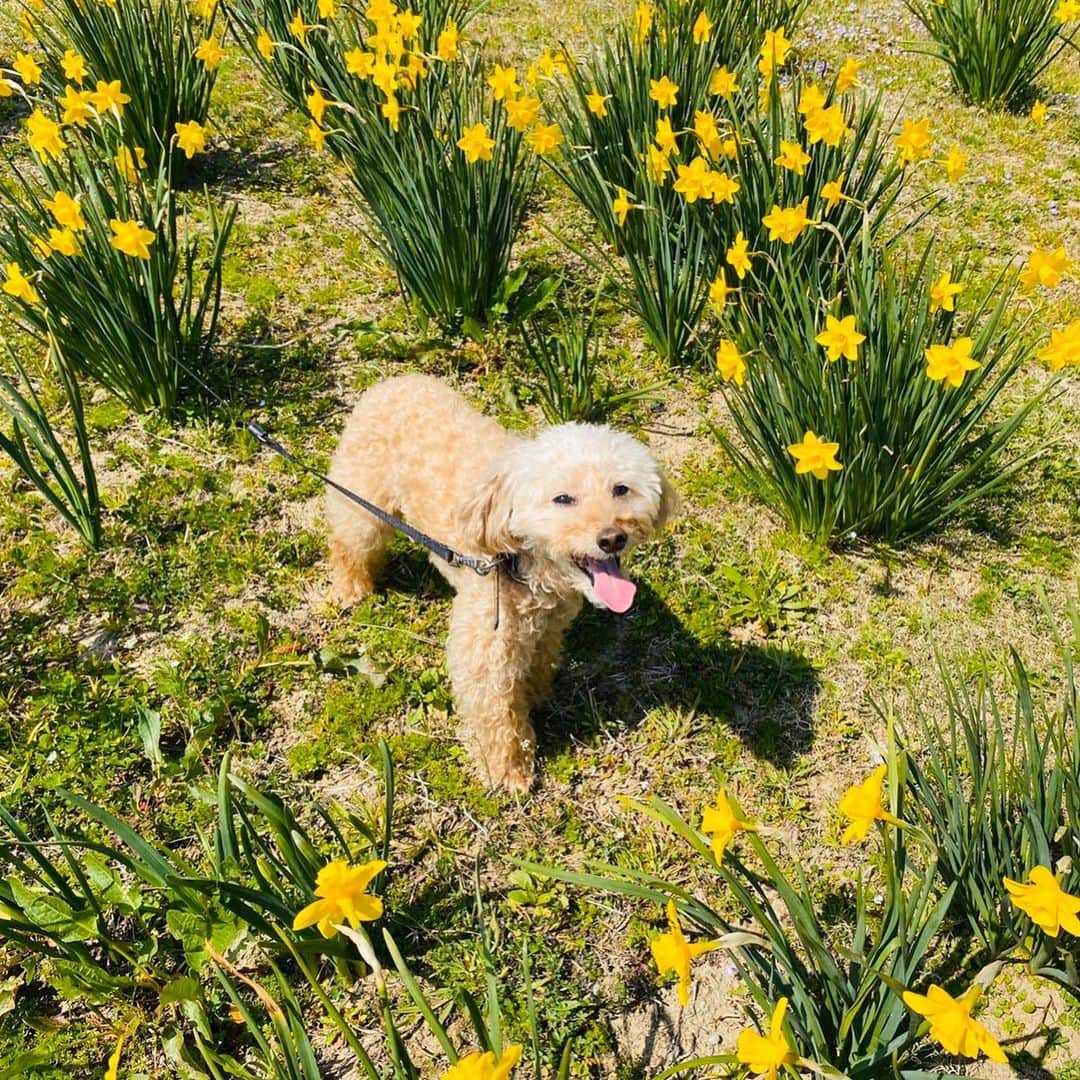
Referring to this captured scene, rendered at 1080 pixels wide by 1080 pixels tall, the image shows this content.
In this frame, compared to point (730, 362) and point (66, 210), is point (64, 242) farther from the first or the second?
point (730, 362)

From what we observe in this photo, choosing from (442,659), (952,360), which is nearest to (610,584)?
(442,659)

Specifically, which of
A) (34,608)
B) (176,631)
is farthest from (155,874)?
(34,608)

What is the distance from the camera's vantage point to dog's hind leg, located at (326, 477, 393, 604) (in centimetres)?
337

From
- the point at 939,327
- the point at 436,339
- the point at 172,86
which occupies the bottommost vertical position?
the point at 436,339

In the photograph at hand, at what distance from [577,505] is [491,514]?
0.30 m

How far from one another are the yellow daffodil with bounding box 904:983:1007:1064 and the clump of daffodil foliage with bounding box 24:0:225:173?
16.6 feet

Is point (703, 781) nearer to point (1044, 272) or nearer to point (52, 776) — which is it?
point (1044, 272)

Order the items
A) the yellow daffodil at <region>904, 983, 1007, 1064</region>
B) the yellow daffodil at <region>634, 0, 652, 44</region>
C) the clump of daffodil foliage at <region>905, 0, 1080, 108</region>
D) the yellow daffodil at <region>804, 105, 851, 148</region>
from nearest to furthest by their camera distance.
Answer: the yellow daffodil at <region>904, 983, 1007, 1064</region>, the yellow daffodil at <region>804, 105, 851, 148</region>, the yellow daffodil at <region>634, 0, 652, 44</region>, the clump of daffodil foliage at <region>905, 0, 1080, 108</region>

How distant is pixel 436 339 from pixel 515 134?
3.76 feet

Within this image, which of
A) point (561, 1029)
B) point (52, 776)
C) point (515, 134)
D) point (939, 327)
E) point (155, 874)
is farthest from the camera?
point (515, 134)

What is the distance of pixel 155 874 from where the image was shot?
222cm

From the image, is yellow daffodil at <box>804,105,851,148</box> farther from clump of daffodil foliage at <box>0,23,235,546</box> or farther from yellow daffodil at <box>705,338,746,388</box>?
clump of daffodil foliage at <box>0,23,235,546</box>

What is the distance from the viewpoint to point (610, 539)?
7.93ft

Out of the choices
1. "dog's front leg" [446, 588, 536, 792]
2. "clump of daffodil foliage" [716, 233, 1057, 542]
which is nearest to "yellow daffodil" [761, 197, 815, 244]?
"clump of daffodil foliage" [716, 233, 1057, 542]
